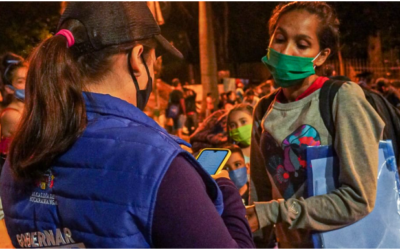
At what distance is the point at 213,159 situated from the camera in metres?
1.83

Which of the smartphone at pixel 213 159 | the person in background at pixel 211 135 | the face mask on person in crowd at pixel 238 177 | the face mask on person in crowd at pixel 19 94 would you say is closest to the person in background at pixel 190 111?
the person in background at pixel 211 135

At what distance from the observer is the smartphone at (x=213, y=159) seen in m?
1.77

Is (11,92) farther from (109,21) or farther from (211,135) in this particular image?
(109,21)

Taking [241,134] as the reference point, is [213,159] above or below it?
above

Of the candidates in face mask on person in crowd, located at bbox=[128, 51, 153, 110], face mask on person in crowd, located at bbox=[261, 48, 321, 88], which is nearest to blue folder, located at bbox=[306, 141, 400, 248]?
face mask on person in crowd, located at bbox=[261, 48, 321, 88]

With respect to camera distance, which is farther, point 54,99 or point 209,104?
point 209,104

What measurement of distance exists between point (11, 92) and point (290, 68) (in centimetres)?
326

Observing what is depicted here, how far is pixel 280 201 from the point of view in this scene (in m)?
2.35

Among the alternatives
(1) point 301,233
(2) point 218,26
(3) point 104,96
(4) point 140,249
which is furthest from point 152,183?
(2) point 218,26

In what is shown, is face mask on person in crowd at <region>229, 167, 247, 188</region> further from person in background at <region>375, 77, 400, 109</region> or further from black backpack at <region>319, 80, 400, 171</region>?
person in background at <region>375, 77, 400, 109</region>

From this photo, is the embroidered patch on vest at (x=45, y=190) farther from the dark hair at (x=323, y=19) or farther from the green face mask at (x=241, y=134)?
the green face mask at (x=241, y=134)

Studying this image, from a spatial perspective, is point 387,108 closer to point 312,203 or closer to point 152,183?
point 312,203

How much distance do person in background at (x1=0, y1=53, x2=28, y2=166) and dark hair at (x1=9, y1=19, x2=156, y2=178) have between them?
311 centimetres

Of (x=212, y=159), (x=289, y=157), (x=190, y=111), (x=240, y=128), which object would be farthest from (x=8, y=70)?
(x=190, y=111)
